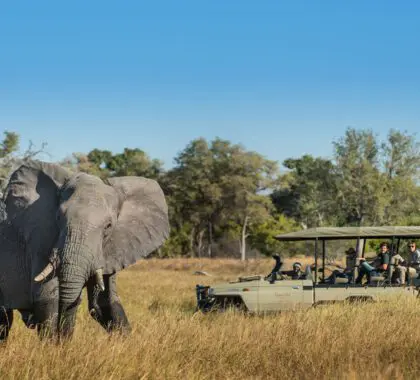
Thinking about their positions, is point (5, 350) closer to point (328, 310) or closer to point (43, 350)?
point (43, 350)

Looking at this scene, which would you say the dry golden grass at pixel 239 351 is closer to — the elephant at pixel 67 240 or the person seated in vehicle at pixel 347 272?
the elephant at pixel 67 240

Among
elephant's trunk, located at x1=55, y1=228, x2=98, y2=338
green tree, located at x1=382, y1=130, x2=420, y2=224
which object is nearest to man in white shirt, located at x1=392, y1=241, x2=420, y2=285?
elephant's trunk, located at x1=55, y1=228, x2=98, y2=338

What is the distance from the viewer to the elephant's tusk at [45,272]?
25.8 feet

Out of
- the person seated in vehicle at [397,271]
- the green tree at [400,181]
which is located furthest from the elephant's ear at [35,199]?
the green tree at [400,181]

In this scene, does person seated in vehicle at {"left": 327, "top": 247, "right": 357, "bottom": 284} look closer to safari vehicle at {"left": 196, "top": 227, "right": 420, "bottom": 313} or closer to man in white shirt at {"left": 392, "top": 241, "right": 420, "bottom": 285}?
safari vehicle at {"left": 196, "top": 227, "right": 420, "bottom": 313}

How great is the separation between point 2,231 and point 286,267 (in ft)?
85.0

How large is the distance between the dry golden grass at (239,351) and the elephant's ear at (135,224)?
0.81m

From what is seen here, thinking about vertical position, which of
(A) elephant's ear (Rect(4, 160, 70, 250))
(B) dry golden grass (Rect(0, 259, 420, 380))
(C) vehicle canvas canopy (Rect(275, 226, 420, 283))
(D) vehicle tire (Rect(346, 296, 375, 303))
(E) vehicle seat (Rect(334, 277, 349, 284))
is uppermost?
(A) elephant's ear (Rect(4, 160, 70, 250))

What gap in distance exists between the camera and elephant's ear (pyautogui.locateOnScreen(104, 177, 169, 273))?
8.91m

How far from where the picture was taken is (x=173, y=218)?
6394 centimetres

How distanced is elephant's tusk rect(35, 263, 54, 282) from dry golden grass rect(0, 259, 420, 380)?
1.89ft

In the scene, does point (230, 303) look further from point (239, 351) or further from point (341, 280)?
point (239, 351)

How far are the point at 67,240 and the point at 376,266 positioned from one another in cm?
798

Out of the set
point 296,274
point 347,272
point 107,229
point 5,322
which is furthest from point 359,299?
point 5,322
